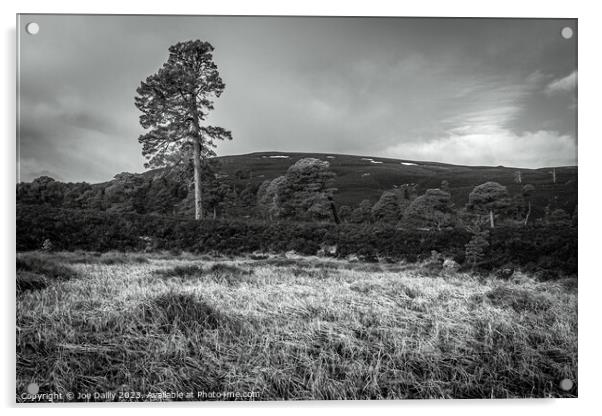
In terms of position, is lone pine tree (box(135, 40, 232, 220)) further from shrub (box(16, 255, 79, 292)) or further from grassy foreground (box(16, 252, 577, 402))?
grassy foreground (box(16, 252, 577, 402))

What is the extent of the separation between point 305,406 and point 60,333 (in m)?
2.32

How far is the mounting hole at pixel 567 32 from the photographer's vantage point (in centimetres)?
379

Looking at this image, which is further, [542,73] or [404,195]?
[404,195]

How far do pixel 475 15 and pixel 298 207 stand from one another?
2.91 meters

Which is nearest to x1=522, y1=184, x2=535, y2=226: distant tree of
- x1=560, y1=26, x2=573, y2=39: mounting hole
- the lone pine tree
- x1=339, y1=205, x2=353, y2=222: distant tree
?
x1=560, y1=26, x2=573, y2=39: mounting hole

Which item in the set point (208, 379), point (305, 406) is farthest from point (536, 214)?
point (208, 379)

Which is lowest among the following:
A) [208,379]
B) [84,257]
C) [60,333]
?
[208,379]

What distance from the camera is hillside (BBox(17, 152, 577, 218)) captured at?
12.9 feet

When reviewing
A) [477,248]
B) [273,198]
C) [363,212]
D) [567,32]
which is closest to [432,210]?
[477,248]

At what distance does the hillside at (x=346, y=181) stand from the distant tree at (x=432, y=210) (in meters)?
0.10

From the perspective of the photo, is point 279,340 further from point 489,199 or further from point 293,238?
point 489,199

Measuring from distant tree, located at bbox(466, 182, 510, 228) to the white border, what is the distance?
2.40 ft

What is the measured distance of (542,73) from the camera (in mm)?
3840
